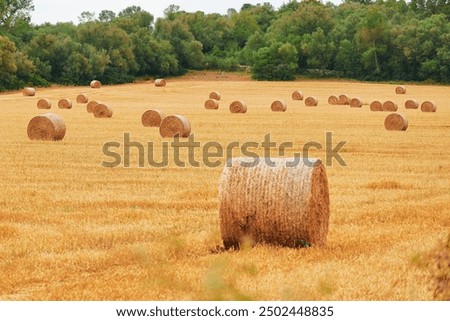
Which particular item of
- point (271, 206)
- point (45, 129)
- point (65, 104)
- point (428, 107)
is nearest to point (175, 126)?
point (45, 129)

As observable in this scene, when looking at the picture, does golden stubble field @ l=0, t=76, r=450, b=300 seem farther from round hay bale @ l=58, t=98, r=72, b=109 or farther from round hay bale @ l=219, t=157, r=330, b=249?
round hay bale @ l=58, t=98, r=72, b=109

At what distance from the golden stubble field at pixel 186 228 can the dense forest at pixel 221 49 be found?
5103 cm

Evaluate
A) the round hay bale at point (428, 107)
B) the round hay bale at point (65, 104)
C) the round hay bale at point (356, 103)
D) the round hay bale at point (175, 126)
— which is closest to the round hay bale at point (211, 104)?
the round hay bale at point (65, 104)

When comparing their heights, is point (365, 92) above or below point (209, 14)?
below

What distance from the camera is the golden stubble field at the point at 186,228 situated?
321 inches

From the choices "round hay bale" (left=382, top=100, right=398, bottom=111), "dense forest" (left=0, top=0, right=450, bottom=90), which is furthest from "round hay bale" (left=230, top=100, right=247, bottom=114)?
"dense forest" (left=0, top=0, right=450, bottom=90)

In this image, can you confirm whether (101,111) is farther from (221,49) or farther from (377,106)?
(221,49)

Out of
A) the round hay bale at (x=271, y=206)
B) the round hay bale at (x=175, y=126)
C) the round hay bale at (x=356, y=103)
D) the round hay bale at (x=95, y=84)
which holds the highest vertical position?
the round hay bale at (x=271, y=206)

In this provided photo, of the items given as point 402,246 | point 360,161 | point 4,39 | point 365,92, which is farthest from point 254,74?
point 402,246

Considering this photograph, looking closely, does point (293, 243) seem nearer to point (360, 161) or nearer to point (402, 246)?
point (402, 246)

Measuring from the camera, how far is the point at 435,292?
213 inches

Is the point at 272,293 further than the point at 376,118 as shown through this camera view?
No

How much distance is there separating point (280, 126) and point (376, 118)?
6.54m

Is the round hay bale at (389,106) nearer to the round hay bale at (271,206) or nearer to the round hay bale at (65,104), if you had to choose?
the round hay bale at (65,104)
